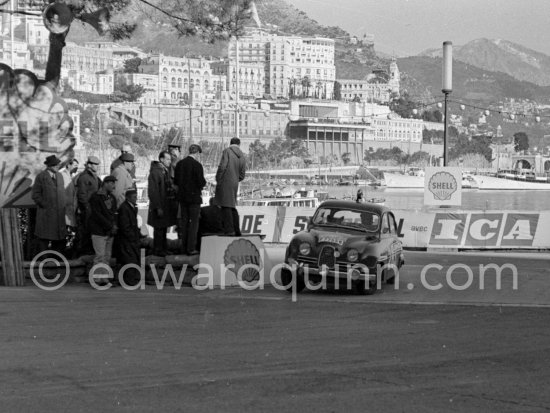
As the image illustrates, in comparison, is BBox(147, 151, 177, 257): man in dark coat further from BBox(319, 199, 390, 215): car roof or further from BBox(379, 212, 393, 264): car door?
BBox(379, 212, 393, 264): car door

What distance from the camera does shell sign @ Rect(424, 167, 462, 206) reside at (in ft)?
102

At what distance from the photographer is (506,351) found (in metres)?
10.6

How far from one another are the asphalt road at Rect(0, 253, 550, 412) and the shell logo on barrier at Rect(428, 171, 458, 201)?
15.3 meters

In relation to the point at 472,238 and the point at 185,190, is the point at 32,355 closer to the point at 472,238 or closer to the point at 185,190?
the point at 185,190

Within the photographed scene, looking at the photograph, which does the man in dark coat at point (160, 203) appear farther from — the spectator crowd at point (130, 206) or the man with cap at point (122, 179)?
the man with cap at point (122, 179)

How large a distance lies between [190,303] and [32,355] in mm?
4679

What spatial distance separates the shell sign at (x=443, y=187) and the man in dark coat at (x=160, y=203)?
590 inches

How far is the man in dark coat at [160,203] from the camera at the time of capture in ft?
57.1

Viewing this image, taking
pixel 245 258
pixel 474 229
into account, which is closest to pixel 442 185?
pixel 474 229

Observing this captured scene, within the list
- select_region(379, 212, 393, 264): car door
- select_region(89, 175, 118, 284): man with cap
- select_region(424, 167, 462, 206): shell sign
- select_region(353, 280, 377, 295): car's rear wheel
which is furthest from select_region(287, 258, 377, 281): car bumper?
select_region(424, 167, 462, 206): shell sign

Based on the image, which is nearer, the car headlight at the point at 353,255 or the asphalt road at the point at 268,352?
the asphalt road at the point at 268,352

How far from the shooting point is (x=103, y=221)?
15961mm

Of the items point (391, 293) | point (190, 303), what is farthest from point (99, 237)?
point (391, 293)

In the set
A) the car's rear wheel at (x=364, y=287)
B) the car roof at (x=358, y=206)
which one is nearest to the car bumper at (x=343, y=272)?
the car's rear wheel at (x=364, y=287)
